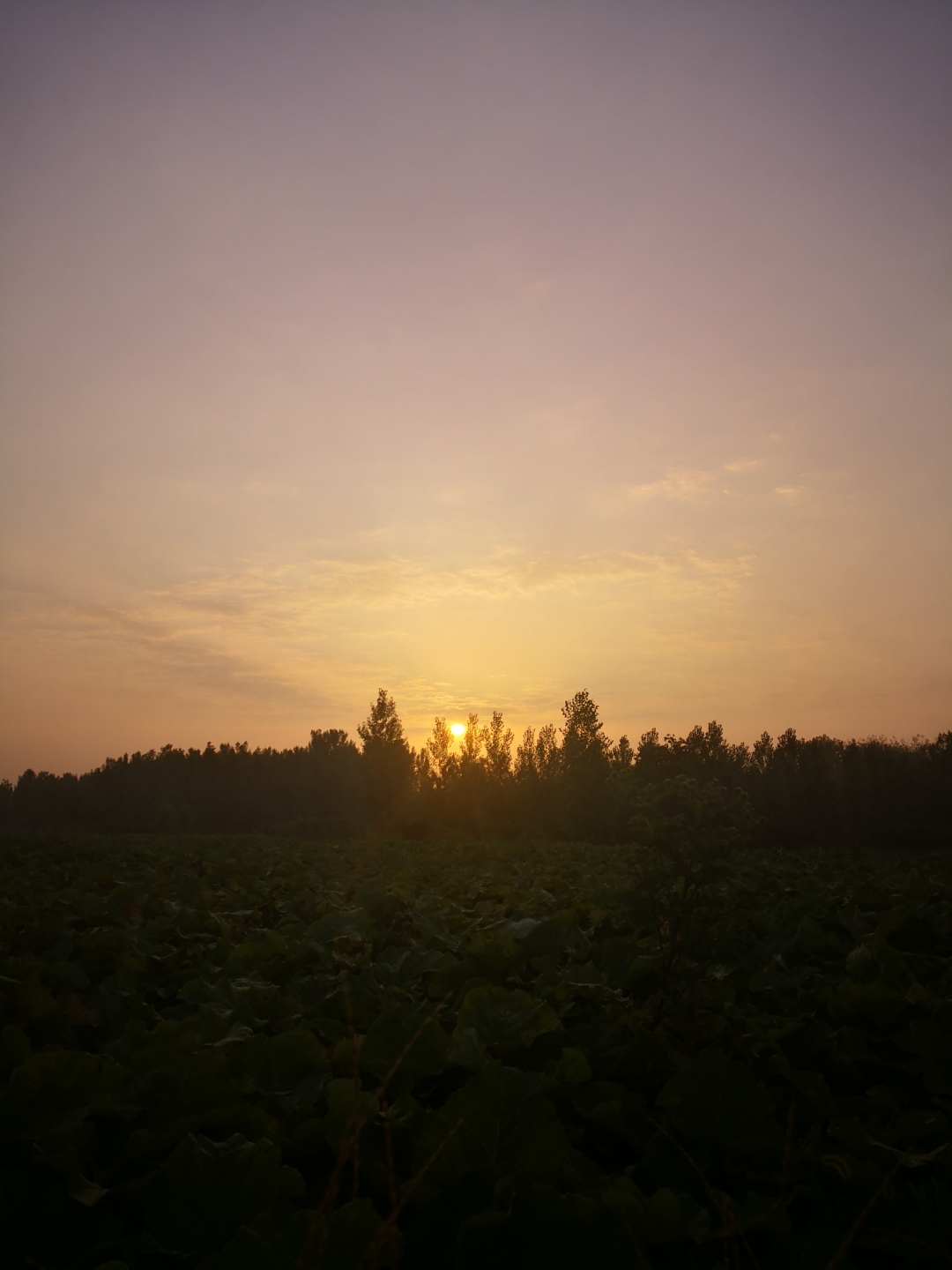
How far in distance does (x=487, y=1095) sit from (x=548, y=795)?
1651 inches

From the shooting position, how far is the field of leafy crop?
1.31 m

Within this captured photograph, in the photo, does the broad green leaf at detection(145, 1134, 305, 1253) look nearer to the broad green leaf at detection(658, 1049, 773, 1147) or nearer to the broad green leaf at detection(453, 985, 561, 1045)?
the broad green leaf at detection(453, 985, 561, 1045)

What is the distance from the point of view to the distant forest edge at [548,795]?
36.7 metres

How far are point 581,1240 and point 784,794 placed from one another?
44402mm

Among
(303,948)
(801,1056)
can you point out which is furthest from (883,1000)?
(303,948)

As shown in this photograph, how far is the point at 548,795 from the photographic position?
1663 inches

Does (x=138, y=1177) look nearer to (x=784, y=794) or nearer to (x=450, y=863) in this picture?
(x=450, y=863)

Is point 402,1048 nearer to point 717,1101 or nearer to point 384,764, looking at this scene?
point 717,1101

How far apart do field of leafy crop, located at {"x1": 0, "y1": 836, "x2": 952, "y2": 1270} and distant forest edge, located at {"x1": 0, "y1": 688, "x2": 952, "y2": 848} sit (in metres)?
19.0

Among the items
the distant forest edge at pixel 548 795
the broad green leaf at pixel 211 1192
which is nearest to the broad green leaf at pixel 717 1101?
the broad green leaf at pixel 211 1192

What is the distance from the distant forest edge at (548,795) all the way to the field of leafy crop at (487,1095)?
1898 cm

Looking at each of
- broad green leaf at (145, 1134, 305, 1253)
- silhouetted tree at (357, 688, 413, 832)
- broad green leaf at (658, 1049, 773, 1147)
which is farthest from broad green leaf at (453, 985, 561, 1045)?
silhouetted tree at (357, 688, 413, 832)

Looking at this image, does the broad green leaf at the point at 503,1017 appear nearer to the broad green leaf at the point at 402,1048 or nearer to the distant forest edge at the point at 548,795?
the broad green leaf at the point at 402,1048

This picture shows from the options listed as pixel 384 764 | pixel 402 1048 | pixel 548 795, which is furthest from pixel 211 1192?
pixel 384 764
